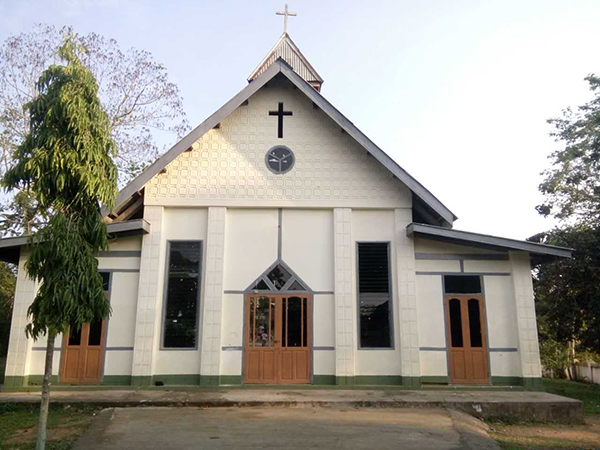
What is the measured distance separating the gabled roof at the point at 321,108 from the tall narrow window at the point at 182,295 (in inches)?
73.9

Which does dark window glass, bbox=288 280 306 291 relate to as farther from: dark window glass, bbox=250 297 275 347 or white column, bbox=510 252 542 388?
white column, bbox=510 252 542 388

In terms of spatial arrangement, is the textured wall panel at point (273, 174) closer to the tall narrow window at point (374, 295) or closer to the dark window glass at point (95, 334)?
the tall narrow window at point (374, 295)

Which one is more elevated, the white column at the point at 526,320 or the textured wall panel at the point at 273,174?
the textured wall panel at the point at 273,174

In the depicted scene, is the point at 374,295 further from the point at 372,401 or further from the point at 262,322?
the point at 372,401

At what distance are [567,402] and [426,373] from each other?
3.13 metres

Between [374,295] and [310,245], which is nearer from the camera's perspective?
[374,295]

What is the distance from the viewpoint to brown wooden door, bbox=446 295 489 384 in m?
12.2

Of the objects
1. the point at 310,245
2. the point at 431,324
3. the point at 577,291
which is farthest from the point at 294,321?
the point at 577,291

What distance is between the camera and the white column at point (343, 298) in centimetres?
1212

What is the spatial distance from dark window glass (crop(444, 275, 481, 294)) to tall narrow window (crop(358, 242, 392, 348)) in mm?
1537

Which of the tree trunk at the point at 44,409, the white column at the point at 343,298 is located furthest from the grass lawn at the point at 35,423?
the white column at the point at 343,298

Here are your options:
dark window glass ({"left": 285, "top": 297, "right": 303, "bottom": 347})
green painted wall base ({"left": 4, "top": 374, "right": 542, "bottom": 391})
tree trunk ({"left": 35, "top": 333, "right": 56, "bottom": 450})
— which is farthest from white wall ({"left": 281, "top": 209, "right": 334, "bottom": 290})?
tree trunk ({"left": 35, "top": 333, "right": 56, "bottom": 450})

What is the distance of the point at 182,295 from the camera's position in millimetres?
12578

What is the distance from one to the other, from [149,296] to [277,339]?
337cm
